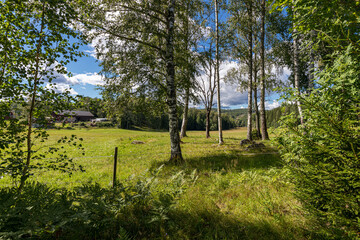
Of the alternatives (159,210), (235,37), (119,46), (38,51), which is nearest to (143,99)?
(119,46)

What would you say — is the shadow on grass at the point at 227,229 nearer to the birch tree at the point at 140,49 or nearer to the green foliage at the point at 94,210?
the green foliage at the point at 94,210

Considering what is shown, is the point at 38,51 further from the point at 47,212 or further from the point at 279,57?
the point at 279,57

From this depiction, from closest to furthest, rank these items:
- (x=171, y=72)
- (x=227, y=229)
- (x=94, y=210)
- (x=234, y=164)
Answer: (x=94, y=210) → (x=227, y=229) → (x=234, y=164) → (x=171, y=72)

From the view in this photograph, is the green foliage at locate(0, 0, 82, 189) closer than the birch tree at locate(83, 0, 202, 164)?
Yes

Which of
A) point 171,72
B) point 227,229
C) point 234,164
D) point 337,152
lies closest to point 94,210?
point 227,229

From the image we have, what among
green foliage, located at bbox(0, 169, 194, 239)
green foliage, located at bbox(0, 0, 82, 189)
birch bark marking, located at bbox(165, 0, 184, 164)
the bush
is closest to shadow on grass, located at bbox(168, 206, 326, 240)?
green foliage, located at bbox(0, 169, 194, 239)

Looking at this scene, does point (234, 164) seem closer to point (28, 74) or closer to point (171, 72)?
point (171, 72)

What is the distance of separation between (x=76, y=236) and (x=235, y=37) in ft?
54.6

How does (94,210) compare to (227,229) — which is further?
(227,229)

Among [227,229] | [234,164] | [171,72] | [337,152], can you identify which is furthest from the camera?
[171,72]

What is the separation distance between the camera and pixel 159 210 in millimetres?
3264

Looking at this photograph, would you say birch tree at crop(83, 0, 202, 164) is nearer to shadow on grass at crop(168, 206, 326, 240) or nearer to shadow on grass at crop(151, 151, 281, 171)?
shadow on grass at crop(151, 151, 281, 171)

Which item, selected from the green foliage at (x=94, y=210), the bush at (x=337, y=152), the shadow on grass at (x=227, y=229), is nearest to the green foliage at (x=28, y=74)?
the green foliage at (x=94, y=210)

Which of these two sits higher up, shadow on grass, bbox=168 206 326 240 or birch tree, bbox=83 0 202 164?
birch tree, bbox=83 0 202 164
